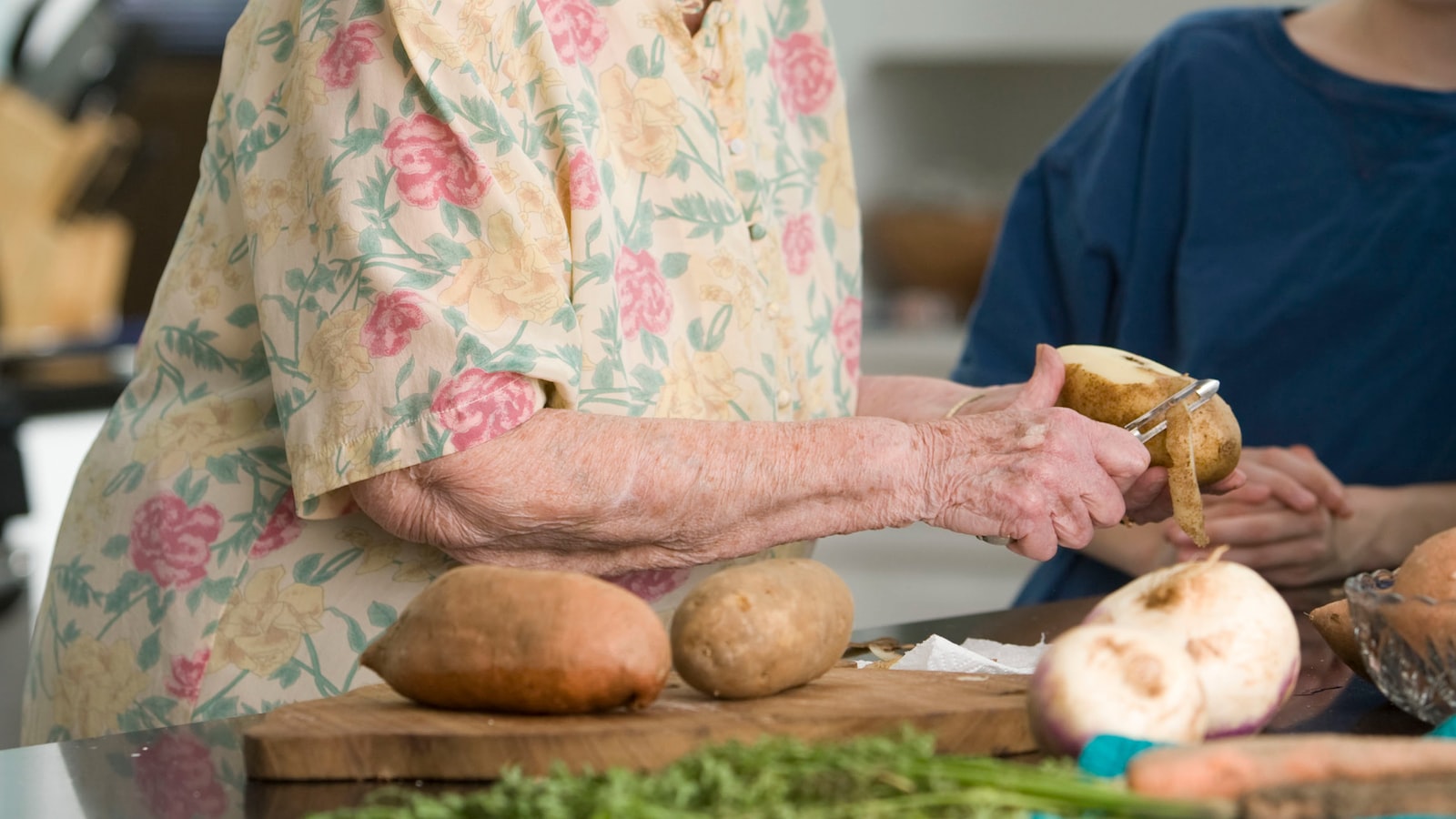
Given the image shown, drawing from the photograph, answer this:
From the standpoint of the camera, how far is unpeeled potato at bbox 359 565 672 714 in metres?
0.72

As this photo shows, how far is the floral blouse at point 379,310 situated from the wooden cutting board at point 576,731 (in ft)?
0.68

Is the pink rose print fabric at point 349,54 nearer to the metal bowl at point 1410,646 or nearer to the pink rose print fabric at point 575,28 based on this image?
the pink rose print fabric at point 575,28

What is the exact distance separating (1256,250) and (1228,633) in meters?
0.94

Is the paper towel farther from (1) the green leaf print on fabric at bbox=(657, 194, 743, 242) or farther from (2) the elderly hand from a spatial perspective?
(1) the green leaf print on fabric at bbox=(657, 194, 743, 242)

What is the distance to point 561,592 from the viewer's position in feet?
2.41

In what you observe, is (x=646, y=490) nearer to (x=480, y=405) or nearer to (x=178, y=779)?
(x=480, y=405)

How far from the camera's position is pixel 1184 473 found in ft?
3.50

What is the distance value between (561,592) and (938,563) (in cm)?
227

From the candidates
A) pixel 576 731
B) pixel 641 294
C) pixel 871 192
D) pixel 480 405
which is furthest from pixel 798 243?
pixel 871 192

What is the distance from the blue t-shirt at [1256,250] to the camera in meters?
1.52

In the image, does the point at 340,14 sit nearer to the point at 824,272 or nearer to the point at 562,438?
the point at 562,438

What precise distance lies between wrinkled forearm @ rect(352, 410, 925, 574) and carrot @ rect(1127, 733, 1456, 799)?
405 millimetres

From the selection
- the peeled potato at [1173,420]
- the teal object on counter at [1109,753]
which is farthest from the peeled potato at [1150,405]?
the teal object on counter at [1109,753]

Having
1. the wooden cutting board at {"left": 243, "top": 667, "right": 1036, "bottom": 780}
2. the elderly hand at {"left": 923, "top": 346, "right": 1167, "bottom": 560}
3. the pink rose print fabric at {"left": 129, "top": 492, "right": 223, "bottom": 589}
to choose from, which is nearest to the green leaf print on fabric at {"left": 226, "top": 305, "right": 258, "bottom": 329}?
the pink rose print fabric at {"left": 129, "top": 492, "right": 223, "bottom": 589}
